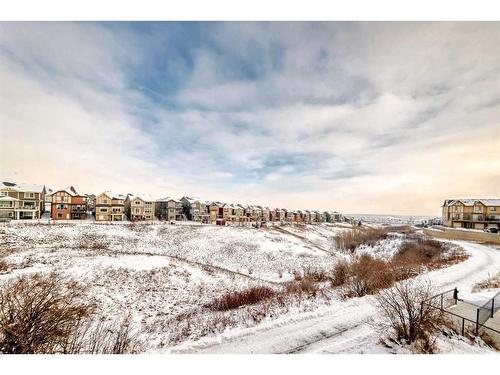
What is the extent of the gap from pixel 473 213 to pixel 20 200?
229 feet

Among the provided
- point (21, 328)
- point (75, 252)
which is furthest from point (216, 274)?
point (21, 328)

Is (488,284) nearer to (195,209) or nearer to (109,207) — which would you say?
(195,209)

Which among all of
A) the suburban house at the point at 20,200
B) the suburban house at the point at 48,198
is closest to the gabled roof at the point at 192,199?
the suburban house at the point at 48,198

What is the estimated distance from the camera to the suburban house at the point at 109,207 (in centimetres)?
3751

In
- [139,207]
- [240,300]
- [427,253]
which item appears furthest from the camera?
[139,207]

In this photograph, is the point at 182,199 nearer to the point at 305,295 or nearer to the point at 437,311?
the point at 305,295

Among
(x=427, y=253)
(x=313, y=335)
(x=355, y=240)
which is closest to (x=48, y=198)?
(x=313, y=335)

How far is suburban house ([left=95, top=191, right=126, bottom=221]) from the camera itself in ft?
123

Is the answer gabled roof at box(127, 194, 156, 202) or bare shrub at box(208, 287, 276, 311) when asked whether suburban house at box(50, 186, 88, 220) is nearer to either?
gabled roof at box(127, 194, 156, 202)

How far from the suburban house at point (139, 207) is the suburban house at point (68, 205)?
699 centimetres

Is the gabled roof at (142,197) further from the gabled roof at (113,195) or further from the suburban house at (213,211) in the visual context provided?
the suburban house at (213,211)

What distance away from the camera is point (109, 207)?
38.5m

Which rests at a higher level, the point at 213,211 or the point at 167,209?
the point at 167,209

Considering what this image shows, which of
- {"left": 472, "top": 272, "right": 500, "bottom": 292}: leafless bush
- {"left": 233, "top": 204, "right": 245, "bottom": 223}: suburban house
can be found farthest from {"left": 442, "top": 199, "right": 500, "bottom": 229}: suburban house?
{"left": 233, "top": 204, "right": 245, "bottom": 223}: suburban house
